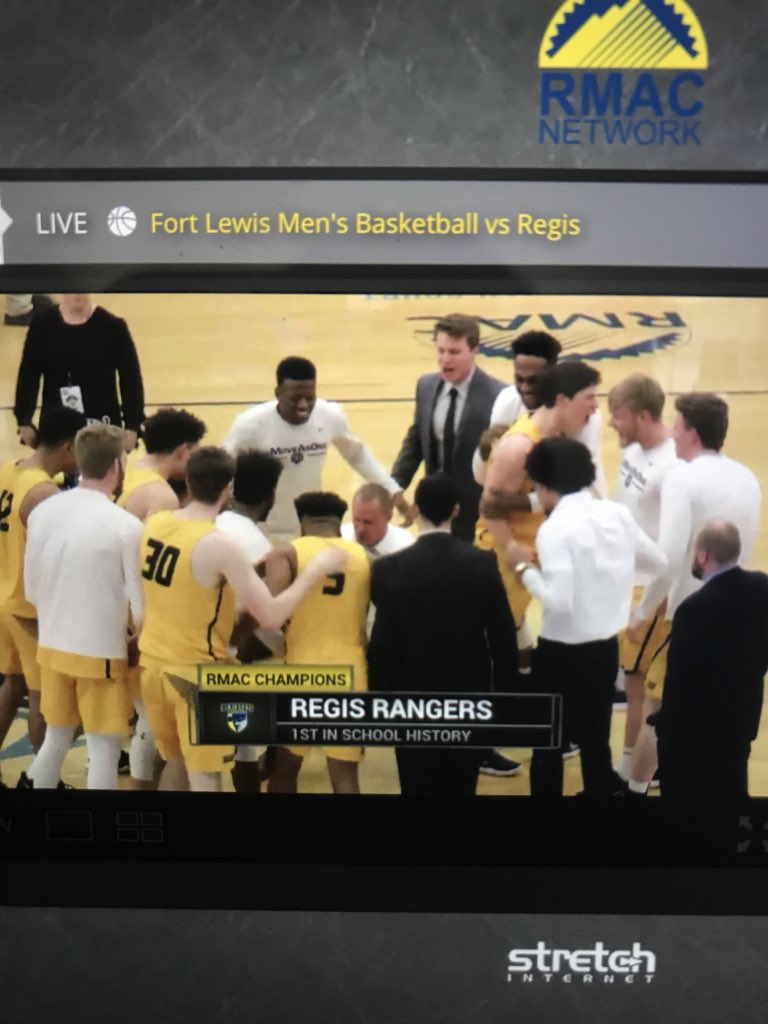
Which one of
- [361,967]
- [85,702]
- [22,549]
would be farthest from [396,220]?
[361,967]

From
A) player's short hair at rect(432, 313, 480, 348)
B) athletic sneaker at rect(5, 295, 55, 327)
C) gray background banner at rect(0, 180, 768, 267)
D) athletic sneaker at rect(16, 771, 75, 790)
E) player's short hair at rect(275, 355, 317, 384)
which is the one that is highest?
gray background banner at rect(0, 180, 768, 267)

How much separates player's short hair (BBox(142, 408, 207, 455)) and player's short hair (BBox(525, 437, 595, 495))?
564 millimetres

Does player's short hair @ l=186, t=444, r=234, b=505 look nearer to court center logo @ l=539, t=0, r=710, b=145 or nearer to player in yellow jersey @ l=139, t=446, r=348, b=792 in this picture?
player in yellow jersey @ l=139, t=446, r=348, b=792

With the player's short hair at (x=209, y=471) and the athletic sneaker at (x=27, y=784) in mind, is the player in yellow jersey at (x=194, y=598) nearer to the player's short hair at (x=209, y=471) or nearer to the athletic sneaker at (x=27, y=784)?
the player's short hair at (x=209, y=471)

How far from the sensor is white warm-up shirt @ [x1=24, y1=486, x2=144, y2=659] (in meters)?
1.90

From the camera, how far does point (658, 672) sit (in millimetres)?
1866

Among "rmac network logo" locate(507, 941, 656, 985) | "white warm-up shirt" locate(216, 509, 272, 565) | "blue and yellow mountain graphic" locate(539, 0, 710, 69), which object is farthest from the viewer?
"rmac network logo" locate(507, 941, 656, 985)

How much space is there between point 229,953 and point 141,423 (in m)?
1.00

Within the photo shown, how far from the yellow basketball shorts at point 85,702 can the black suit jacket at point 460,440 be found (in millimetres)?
629

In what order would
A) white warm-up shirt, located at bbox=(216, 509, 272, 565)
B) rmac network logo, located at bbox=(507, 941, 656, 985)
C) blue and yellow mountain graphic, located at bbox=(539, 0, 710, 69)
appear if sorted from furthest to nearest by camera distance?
rmac network logo, located at bbox=(507, 941, 656, 985) < white warm-up shirt, located at bbox=(216, 509, 272, 565) < blue and yellow mountain graphic, located at bbox=(539, 0, 710, 69)

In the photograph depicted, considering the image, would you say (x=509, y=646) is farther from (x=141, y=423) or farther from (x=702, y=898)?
(x=141, y=423)

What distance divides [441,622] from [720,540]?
489 mm

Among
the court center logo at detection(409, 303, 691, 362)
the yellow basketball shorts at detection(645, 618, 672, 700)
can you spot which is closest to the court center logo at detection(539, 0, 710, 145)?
the court center logo at detection(409, 303, 691, 362)

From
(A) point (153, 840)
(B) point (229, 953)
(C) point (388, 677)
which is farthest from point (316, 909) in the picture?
(C) point (388, 677)
